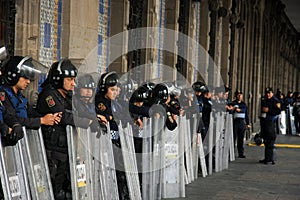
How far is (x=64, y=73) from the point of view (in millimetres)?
6223

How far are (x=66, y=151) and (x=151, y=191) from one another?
2.37 metres

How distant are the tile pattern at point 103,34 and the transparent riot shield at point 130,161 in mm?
2860

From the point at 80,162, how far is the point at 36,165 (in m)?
0.56

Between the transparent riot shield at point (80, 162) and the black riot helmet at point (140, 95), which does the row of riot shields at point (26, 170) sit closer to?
the transparent riot shield at point (80, 162)

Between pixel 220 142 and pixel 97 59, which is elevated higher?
pixel 97 59

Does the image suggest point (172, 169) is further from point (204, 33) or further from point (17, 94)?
point (204, 33)

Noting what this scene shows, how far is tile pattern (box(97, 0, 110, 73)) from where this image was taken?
33.9 ft

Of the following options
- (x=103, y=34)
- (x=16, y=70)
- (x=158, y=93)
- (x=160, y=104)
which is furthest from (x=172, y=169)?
(x=16, y=70)

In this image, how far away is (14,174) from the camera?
17.1ft

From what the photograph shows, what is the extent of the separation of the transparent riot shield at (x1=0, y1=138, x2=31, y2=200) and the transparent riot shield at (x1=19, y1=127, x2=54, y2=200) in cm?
10

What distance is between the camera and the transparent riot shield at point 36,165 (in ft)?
17.8

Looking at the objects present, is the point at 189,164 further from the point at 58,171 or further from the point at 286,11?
the point at 286,11

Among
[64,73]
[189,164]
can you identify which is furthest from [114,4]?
[64,73]

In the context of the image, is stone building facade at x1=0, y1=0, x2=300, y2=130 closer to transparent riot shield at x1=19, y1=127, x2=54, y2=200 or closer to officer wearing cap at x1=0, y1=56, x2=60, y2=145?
officer wearing cap at x1=0, y1=56, x2=60, y2=145
